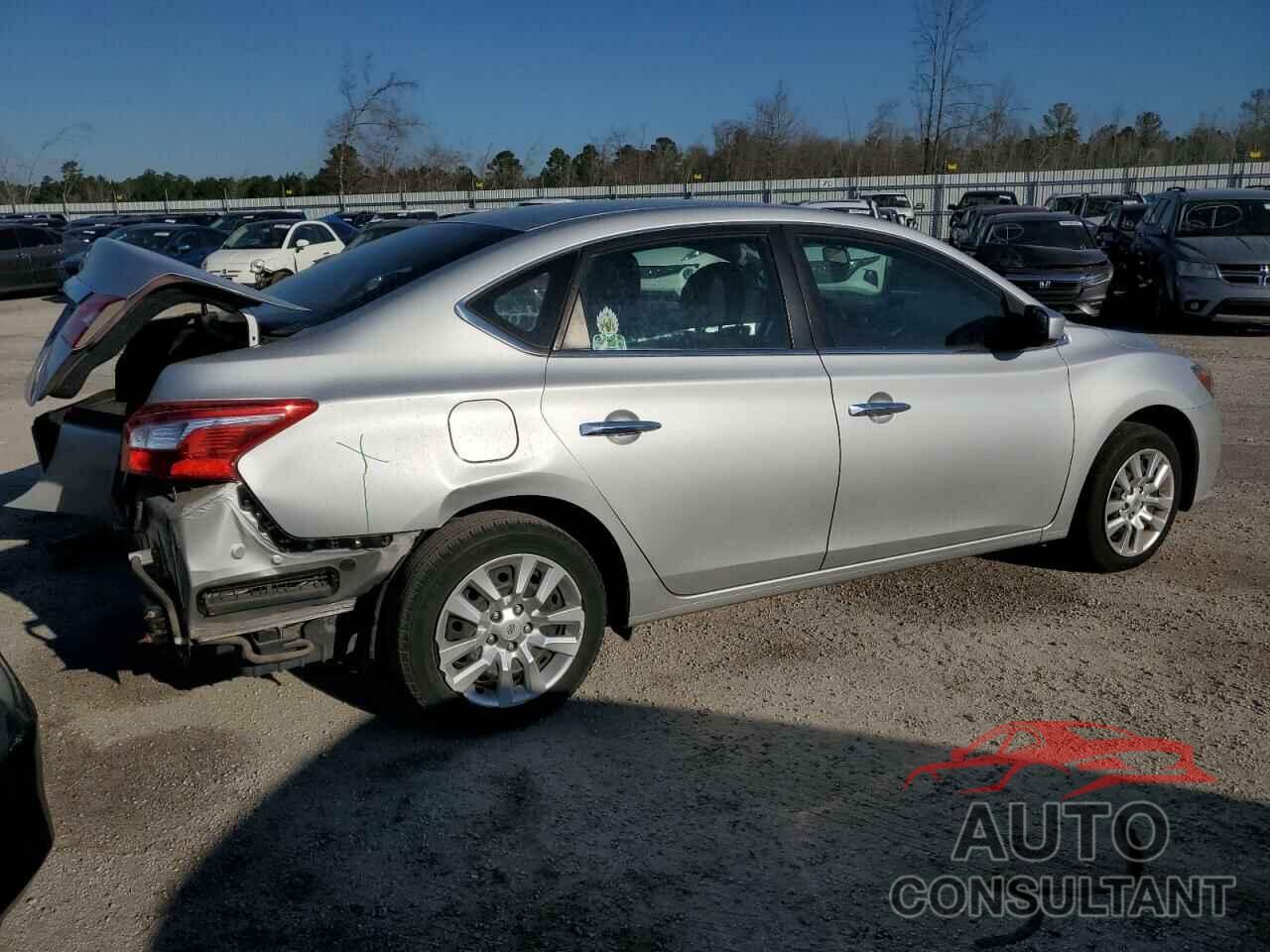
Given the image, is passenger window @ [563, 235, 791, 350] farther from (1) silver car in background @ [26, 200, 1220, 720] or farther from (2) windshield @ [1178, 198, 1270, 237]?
(2) windshield @ [1178, 198, 1270, 237]

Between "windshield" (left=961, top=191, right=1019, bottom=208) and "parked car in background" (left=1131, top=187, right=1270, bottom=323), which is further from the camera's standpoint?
"windshield" (left=961, top=191, right=1019, bottom=208)

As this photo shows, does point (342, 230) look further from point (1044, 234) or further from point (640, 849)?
point (640, 849)

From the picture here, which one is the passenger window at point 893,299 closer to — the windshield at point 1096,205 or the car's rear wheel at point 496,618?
the car's rear wheel at point 496,618

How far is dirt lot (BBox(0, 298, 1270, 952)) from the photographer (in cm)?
268

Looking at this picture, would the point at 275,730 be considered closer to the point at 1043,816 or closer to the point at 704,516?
the point at 704,516

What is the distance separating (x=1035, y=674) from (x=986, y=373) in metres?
1.22

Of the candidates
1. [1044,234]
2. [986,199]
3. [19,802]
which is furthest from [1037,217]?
[19,802]

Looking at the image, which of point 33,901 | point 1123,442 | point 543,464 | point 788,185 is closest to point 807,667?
point 543,464

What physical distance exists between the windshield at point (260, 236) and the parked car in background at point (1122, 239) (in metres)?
14.2

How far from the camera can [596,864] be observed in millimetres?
2898

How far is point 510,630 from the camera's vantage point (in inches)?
138

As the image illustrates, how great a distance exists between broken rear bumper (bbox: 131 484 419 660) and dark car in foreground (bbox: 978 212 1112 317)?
1277 cm

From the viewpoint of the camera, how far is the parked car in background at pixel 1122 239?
53.1ft

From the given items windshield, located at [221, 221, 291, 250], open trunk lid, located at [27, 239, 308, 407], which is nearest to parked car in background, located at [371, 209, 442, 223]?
windshield, located at [221, 221, 291, 250]
